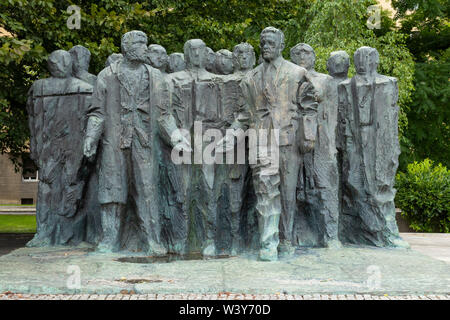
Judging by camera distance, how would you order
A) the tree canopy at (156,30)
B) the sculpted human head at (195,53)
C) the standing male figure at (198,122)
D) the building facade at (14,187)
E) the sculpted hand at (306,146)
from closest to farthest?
the sculpted hand at (306,146), the standing male figure at (198,122), the sculpted human head at (195,53), the tree canopy at (156,30), the building facade at (14,187)

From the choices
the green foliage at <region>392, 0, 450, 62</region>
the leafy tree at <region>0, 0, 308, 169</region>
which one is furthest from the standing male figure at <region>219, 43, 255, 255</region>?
the green foliage at <region>392, 0, 450, 62</region>

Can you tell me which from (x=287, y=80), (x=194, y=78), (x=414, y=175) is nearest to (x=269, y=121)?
(x=287, y=80)

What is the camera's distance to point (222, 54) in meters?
9.64

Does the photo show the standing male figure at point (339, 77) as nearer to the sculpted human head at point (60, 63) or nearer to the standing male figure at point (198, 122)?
the standing male figure at point (198, 122)

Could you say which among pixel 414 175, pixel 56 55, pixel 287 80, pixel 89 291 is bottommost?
pixel 89 291

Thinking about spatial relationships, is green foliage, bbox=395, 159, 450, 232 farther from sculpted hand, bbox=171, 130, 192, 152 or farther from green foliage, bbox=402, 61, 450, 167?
sculpted hand, bbox=171, 130, 192, 152

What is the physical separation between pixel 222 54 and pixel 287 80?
5.15ft

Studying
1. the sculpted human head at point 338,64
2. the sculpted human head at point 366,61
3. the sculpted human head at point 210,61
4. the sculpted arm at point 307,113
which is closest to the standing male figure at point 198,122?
the sculpted human head at point 210,61

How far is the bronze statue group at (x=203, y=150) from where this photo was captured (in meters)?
8.52

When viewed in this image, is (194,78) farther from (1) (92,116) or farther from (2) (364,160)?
(2) (364,160)

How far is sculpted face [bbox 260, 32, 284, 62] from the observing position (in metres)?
8.44

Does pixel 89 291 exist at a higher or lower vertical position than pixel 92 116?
lower

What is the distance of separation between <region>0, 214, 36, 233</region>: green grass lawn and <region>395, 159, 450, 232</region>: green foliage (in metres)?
9.04

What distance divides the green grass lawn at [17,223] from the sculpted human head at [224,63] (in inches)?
344
